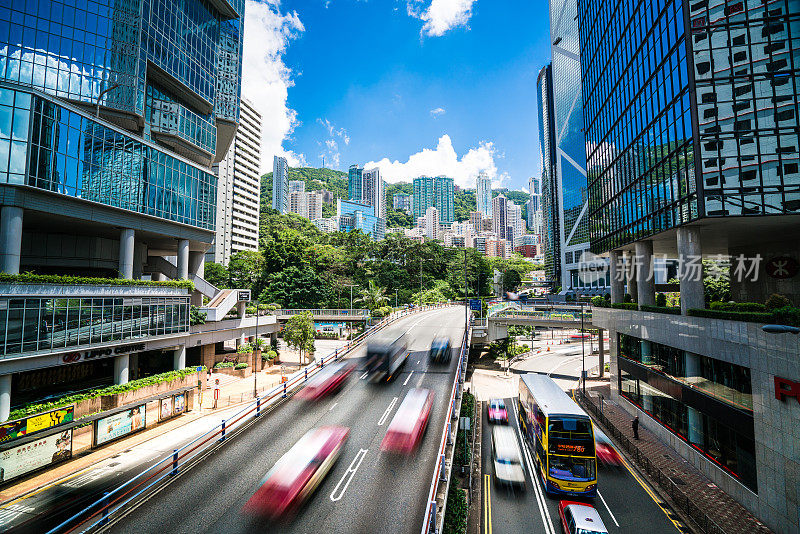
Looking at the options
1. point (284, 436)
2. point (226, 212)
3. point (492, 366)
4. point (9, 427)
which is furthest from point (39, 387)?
point (226, 212)

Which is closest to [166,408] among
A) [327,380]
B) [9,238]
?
[327,380]

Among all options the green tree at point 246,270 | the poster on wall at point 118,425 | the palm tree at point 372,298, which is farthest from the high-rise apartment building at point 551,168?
the poster on wall at point 118,425

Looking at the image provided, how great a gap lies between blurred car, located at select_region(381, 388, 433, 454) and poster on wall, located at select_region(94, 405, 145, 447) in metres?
17.0

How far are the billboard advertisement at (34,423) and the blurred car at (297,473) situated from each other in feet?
47.6

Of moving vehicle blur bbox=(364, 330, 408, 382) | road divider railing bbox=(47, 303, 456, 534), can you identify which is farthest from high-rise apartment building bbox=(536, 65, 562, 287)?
road divider railing bbox=(47, 303, 456, 534)

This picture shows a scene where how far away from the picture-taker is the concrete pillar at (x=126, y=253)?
3412cm

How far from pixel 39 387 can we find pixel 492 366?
53.9 metres

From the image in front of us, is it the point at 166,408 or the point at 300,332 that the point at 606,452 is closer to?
the point at 166,408

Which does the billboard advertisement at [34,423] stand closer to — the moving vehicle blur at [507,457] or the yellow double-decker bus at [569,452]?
the moving vehicle blur at [507,457]

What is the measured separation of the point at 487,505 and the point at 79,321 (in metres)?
30.6

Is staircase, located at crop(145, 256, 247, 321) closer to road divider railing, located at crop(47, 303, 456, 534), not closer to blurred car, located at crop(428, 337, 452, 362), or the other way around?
road divider railing, located at crop(47, 303, 456, 534)

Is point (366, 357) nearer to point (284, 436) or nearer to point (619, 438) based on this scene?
point (284, 436)

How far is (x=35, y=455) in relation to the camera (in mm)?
18922

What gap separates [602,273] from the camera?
95.1m
